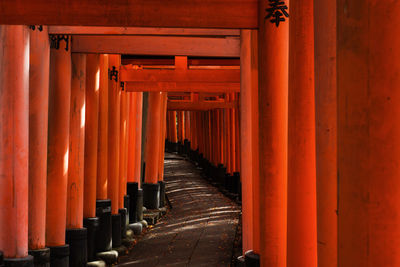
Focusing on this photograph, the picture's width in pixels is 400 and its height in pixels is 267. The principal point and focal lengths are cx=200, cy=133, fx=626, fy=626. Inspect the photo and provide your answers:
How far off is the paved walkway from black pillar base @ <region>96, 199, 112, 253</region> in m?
0.52

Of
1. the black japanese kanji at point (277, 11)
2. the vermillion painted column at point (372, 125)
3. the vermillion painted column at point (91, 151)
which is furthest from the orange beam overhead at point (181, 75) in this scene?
the vermillion painted column at point (372, 125)

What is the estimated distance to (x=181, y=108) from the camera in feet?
88.7

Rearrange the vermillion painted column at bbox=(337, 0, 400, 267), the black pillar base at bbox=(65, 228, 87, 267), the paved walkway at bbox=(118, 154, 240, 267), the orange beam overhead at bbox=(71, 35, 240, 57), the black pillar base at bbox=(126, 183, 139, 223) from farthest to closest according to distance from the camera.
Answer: the black pillar base at bbox=(126, 183, 139, 223)
the paved walkway at bbox=(118, 154, 240, 267)
the orange beam overhead at bbox=(71, 35, 240, 57)
the black pillar base at bbox=(65, 228, 87, 267)
the vermillion painted column at bbox=(337, 0, 400, 267)

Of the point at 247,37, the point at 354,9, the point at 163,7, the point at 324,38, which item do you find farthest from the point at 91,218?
the point at 354,9

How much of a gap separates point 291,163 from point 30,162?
4066mm

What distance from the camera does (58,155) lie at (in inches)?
344

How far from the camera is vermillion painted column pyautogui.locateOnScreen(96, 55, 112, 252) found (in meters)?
11.5

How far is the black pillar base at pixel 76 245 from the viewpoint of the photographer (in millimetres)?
9461

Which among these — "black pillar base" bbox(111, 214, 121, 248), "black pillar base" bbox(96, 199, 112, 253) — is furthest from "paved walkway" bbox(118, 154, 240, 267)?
"black pillar base" bbox(96, 199, 112, 253)

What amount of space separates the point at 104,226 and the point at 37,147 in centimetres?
433

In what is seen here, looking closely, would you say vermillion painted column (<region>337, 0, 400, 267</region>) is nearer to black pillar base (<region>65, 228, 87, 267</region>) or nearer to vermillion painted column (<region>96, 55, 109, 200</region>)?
black pillar base (<region>65, 228, 87, 267</region>)

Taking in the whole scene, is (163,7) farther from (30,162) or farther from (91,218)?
(91,218)

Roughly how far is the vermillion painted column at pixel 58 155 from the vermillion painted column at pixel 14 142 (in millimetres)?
1521

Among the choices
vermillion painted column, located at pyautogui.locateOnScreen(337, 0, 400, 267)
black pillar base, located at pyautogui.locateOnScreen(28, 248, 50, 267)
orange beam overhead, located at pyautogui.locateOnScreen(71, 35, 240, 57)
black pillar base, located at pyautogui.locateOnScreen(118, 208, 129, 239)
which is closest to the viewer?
vermillion painted column, located at pyautogui.locateOnScreen(337, 0, 400, 267)
